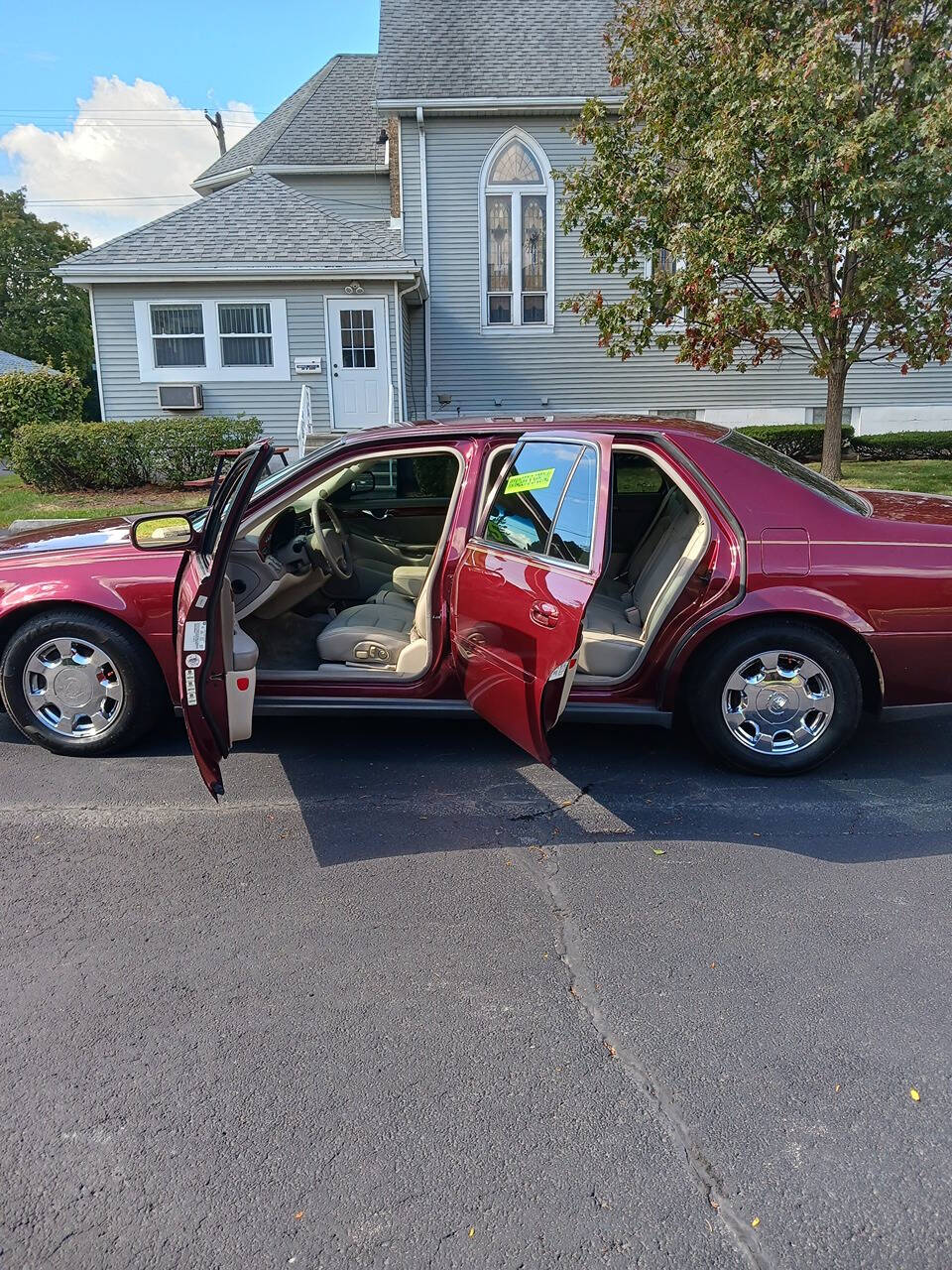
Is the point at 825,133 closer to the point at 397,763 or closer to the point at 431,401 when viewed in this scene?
the point at 397,763

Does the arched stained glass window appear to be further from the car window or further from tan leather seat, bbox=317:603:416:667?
tan leather seat, bbox=317:603:416:667

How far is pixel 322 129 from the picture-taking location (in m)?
21.1

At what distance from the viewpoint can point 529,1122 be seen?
7.45 feet

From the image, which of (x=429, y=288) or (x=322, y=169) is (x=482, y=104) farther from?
(x=322, y=169)

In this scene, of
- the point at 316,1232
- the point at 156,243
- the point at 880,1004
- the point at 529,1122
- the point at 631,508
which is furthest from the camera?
the point at 156,243

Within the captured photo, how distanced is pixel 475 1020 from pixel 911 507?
3346 millimetres

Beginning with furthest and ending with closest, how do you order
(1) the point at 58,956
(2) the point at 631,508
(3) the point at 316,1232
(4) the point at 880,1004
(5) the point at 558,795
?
1. (2) the point at 631,508
2. (5) the point at 558,795
3. (1) the point at 58,956
4. (4) the point at 880,1004
5. (3) the point at 316,1232

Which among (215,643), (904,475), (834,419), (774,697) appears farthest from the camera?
(904,475)

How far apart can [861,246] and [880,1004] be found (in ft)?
29.7

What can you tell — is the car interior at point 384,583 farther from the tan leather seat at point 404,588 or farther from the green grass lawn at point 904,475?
the green grass lawn at point 904,475

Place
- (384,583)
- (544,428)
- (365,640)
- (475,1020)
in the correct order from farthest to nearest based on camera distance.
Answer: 1. (384,583)
2. (365,640)
3. (544,428)
4. (475,1020)

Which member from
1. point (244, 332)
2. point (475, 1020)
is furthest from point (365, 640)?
point (244, 332)

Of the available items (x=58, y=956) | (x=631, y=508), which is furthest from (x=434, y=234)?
(x=58, y=956)

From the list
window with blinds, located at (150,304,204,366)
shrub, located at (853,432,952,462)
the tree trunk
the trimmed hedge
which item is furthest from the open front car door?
shrub, located at (853,432,952,462)
